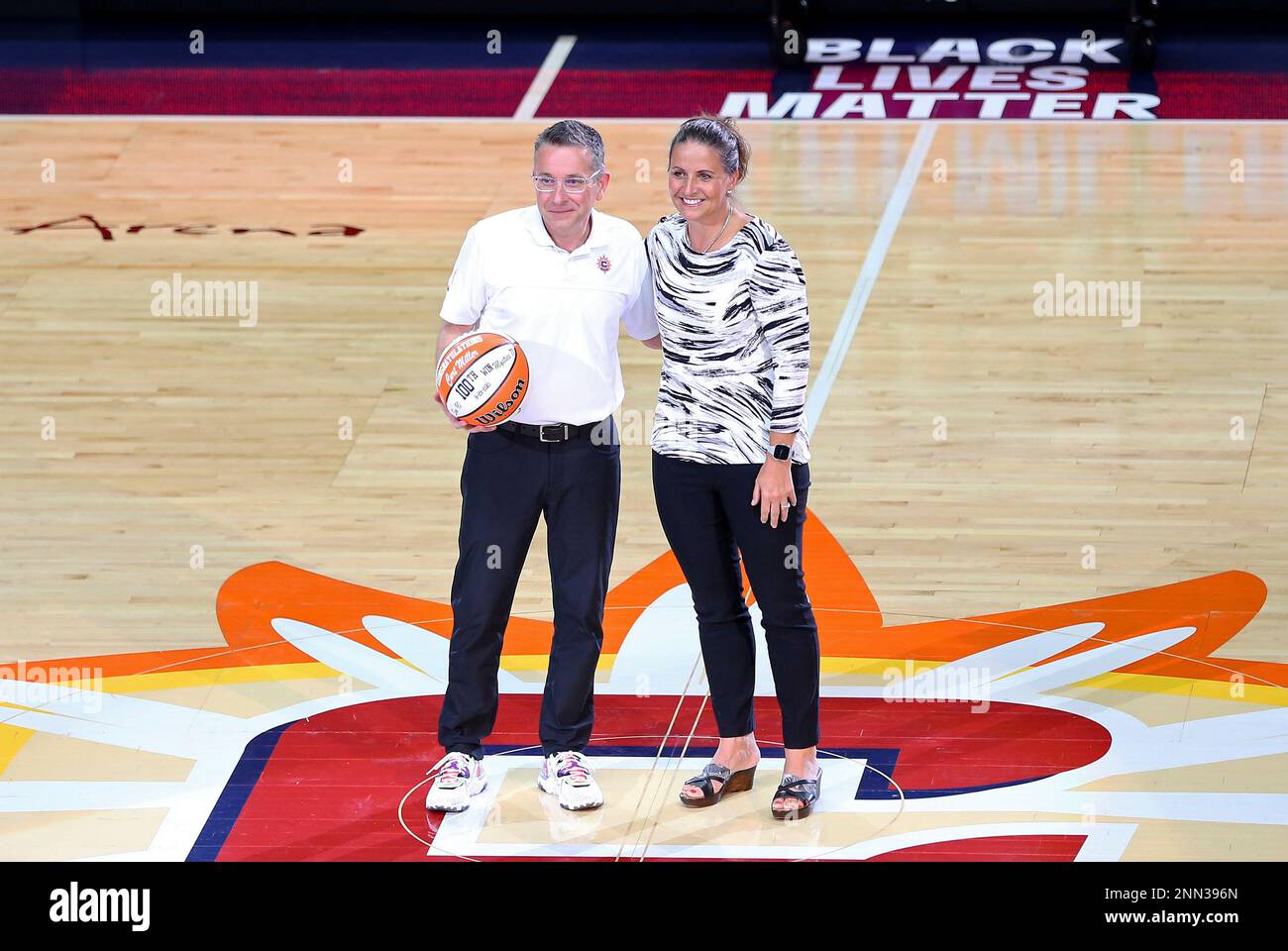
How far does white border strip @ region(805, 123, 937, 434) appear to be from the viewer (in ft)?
25.1

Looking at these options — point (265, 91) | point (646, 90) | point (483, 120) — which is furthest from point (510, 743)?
point (265, 91)

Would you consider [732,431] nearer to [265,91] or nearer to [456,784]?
[456,784]

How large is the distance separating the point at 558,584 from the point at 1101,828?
138 centimetres

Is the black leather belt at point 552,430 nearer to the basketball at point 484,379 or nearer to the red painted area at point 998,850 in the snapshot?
the basketball at point 484,379

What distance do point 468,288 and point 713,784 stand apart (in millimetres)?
1300

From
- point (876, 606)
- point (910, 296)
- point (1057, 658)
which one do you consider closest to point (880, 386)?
point (910, 296)

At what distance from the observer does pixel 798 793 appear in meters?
4.28

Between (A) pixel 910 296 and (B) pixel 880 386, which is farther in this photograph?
(A) pixel 910 296

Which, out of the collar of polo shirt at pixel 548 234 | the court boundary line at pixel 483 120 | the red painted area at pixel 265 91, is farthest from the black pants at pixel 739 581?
the red painted area at pixel 265 91

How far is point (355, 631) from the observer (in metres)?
5.53

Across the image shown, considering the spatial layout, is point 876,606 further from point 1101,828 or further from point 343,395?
point 343,395
